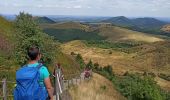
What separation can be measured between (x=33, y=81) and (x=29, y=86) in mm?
121

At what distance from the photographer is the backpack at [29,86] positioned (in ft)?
25.2

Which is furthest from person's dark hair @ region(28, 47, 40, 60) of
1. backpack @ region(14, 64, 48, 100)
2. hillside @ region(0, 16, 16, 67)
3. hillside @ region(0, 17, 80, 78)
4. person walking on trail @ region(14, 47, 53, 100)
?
hillside @ region(0, 16, 16, 67)

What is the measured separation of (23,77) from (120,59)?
163570 millimetres

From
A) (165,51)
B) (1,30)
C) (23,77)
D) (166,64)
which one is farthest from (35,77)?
(165,51)

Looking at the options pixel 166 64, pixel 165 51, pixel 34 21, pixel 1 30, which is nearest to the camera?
pixel 34 21

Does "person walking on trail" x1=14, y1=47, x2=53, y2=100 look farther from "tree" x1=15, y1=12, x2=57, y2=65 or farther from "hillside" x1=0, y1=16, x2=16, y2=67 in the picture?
"hillside" x1=0, y1=16, x2=16, y2=67

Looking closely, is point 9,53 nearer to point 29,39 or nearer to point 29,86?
point 29,39

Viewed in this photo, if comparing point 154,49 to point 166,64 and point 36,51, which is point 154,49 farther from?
point 36,51

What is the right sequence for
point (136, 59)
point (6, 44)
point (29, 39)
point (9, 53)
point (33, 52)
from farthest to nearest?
point (136, 59) → point (6, 44) → point (9, 53) → point (29, 39) → point (33, 52)

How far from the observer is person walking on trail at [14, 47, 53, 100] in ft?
25.2

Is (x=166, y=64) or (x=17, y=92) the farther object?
(x=166, y=64)

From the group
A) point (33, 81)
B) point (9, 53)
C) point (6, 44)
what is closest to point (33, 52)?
point (33, 81)

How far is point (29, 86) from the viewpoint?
7703mm

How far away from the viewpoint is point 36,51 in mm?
7652
